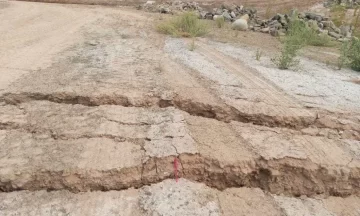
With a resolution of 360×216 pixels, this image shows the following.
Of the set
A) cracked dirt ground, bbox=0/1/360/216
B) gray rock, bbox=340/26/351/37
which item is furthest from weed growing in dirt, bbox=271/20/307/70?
gray rock, bbox=340/26/351/37

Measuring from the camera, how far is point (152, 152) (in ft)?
8.93

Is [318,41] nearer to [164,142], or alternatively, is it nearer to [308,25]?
[308,25]

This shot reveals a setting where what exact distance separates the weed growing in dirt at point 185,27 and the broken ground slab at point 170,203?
15.2 ft

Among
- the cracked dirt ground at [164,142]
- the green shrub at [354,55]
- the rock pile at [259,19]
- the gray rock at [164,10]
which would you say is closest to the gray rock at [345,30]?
the rock pile at [259,19]

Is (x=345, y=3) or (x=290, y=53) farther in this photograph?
(x=345, y=3)

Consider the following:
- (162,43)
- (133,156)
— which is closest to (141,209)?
(133,156)

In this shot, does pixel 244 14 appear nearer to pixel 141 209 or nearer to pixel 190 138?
pixel 190 138

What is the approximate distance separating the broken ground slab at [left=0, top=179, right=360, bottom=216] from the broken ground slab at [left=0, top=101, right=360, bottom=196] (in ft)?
0.26

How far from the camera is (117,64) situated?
15.1 ft

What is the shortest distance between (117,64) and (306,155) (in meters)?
2.45

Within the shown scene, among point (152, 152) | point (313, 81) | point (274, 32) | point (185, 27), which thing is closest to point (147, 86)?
point (152, 152)

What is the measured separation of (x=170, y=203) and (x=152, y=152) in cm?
46

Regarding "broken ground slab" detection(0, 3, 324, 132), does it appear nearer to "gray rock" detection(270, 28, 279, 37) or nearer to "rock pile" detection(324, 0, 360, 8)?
"gray rock" detection(270, 28, 279, 37)

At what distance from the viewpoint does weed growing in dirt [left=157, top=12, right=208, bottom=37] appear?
700cm
